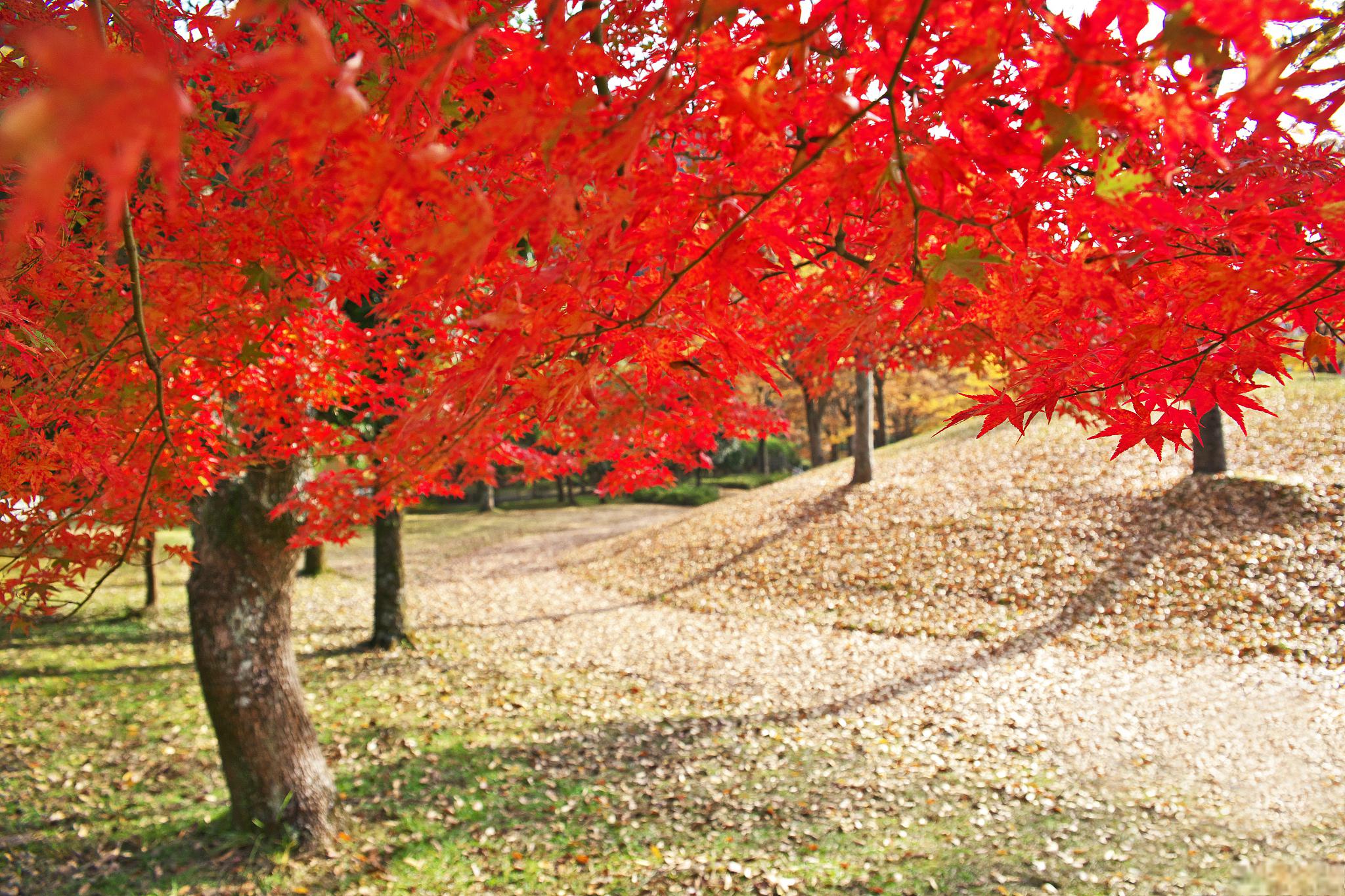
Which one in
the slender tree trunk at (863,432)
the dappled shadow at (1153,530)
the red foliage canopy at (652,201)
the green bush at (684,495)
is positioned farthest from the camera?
the green bush at (684,495)

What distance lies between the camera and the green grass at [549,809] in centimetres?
450

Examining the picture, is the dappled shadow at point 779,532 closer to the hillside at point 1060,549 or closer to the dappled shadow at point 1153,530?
the hillside at point 1060,549

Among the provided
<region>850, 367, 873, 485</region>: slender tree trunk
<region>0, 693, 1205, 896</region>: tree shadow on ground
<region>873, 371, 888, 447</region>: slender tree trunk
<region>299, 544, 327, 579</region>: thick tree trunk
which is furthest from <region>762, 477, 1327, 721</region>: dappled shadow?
<region>873, 371, 888, 447</region>: slender tree trunk

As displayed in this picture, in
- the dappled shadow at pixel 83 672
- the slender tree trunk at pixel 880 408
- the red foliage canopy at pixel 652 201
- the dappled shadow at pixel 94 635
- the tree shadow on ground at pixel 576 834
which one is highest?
the slender tree trunk at pixel 880 408

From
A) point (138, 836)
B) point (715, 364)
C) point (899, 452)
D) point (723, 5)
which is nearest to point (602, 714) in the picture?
point (138, 836)

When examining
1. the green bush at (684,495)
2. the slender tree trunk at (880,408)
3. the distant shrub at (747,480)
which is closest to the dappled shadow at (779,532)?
the green bush at (684,495)

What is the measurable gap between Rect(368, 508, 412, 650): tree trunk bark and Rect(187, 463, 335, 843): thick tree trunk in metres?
4.68

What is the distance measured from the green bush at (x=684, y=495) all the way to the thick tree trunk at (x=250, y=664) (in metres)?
18.1

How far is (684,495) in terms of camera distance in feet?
78.2

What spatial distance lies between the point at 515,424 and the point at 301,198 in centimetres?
115

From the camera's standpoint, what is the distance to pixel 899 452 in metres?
18.4

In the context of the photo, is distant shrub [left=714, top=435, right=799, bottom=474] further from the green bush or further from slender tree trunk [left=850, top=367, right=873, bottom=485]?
slender tree trunk [left=850, top=367, right=873, bottom=485]

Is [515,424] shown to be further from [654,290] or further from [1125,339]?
[1125,339]

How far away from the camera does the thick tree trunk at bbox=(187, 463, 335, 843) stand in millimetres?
4809
